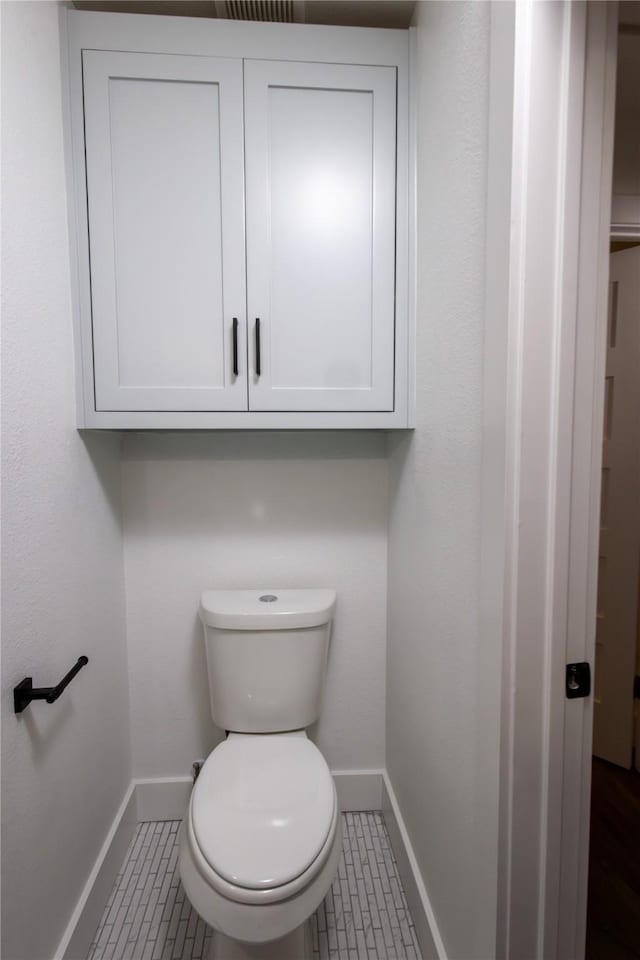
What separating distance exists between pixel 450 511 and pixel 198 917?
1287mm

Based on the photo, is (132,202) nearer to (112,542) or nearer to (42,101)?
(42,101)

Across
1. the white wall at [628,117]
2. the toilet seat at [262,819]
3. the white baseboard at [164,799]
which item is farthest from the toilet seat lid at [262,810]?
the white wall at [628,117]

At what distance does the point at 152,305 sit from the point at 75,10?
2.38 ft

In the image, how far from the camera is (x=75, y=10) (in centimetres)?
121

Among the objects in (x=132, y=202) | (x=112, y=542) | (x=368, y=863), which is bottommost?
(x=368, y=863)

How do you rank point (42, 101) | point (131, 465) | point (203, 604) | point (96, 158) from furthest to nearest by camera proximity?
point (131, 465), point (203, 604), point (96, 158), point (42, 101)

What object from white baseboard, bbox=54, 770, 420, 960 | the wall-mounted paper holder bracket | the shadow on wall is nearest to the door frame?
white baseboard, bbox=54, 770, 420, 960

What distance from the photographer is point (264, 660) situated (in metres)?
1.39

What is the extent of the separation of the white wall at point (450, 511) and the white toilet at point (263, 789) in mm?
258

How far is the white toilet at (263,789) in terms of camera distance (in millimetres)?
926

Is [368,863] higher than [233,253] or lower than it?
lower

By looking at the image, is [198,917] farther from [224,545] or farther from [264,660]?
[224,545]

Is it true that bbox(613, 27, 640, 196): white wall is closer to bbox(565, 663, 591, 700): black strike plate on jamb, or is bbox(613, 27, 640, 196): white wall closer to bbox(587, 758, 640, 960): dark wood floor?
bbox(565, 663, 591, 700): black strike plate on jamb

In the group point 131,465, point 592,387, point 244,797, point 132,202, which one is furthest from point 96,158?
point 244,797
